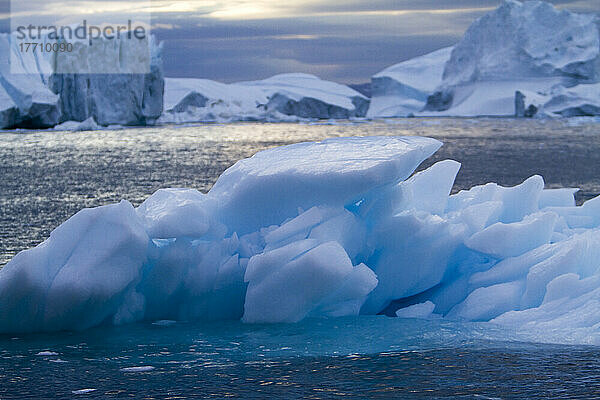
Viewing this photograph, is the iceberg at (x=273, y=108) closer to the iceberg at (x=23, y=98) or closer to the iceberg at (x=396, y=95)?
the iceberg at (x=396, y=95)

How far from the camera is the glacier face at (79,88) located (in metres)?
30.9

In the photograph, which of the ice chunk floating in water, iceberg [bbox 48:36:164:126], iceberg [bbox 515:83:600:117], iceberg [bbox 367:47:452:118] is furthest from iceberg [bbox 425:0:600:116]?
the ice chunk floating in water

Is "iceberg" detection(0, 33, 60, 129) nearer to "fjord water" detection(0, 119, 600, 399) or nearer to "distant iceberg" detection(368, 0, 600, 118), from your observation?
"distant iceberg" detection(368, 0, 600, 118)

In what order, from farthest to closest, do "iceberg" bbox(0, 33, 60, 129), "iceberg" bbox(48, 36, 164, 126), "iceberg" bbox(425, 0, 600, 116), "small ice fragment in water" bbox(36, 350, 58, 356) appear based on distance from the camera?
"iceberg" bbox(425, 0, 600, 116), "iceberg" bbox(48, 36, 164, 126), "iceberg" bbox(0, 33, 60, 129), "small ice fragment in water" bbox(36, 350, 58, 356)

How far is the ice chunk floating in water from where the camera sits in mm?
4195

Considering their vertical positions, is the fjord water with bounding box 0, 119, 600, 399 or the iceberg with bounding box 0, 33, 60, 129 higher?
the iceberg with bounding box 0, 33, 60, 129

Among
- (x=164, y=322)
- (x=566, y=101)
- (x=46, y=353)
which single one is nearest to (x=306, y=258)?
(x=164, y=322)

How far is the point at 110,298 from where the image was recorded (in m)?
4.27

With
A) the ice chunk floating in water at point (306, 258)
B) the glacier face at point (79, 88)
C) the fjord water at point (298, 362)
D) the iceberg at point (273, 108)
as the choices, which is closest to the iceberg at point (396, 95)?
the iceberg at point (273, 108)

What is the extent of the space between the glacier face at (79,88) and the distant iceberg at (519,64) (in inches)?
885

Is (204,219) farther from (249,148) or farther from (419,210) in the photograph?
(249,148)

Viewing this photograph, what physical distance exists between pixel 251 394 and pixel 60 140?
2620cm

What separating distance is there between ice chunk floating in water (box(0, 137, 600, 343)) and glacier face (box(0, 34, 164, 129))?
27.8 meters

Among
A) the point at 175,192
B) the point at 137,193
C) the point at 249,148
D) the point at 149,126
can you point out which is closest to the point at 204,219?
the point at 175,192
